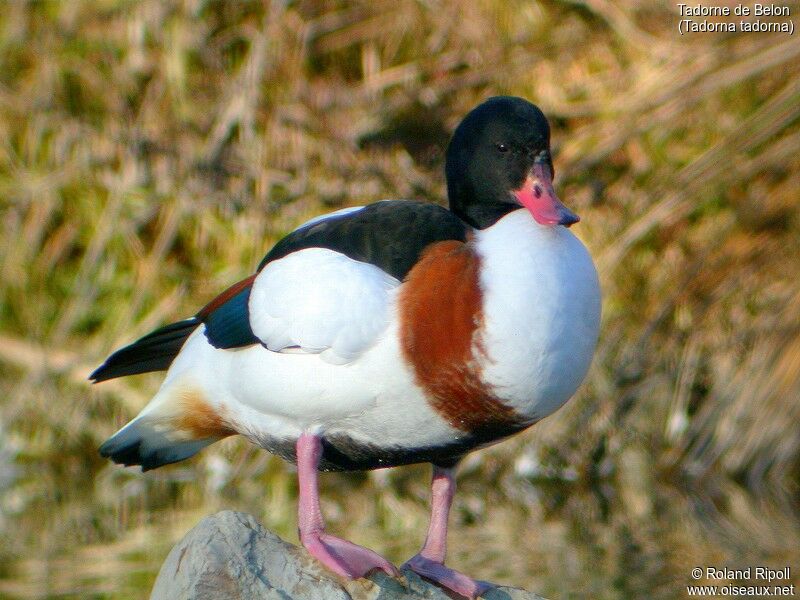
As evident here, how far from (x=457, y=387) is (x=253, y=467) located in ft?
11.1

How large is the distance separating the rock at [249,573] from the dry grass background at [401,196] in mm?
1787

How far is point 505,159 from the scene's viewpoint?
293cm

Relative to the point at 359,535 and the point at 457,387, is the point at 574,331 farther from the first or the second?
the point at 359,535

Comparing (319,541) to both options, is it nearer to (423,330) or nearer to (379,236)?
(423,330)

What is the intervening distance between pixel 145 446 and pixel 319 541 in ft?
2.45

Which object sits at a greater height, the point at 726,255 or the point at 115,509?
the point at 726,255

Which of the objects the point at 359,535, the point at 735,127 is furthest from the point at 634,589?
the point at 735,127

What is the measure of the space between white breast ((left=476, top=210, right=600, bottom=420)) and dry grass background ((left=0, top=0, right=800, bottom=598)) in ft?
6.56

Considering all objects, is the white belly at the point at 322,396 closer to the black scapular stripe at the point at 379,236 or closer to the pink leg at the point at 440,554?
the black scapular stripe at the point at 379,236

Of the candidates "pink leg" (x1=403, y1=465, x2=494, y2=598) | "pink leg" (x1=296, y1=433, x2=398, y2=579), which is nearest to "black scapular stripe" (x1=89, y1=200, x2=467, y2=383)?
"pink leg" (x1=296, y1=433, x2=398, y2=579)

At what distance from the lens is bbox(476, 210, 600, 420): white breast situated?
2.70 metres

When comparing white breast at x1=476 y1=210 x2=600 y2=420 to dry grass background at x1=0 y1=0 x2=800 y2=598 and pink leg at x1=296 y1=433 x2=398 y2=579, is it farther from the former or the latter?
dry grass background at x1=0 y1=0 x2=800 y2=598

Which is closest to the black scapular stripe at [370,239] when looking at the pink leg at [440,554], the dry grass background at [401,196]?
the pink leg at [440,554]

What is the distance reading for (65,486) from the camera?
6004 mm
